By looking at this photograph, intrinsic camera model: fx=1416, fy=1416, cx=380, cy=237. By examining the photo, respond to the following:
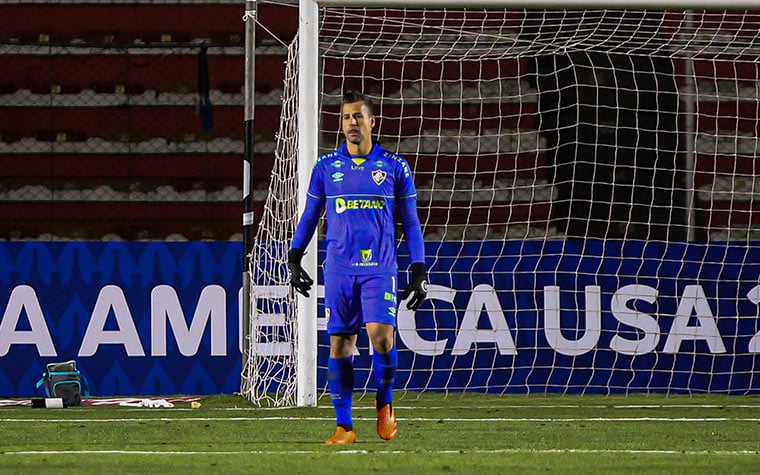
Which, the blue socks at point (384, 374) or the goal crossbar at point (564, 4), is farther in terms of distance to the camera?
the goal crossbar at point (564, 4)

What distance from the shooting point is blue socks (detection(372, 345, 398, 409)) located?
20.9ft

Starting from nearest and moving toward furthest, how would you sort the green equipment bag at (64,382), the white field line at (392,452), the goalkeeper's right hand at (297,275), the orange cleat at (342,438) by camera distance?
the white field line at (392,452), the orange cleat at (342,438), the goalkeeper's right hand at (297,275), the green equipment bag at (64,382)

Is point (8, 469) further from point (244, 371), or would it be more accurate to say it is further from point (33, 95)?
point (33, 95)

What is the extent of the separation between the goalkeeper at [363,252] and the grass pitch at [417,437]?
292mm

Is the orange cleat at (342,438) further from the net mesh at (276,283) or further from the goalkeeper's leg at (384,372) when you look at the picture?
the net mesh at (276,283)

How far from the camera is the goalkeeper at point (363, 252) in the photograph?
6320 mm

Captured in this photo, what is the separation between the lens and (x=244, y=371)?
9.56 meters

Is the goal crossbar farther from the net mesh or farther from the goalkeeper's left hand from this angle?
the goalkeeper's left hand

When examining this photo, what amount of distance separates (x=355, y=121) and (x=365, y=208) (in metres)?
0.40

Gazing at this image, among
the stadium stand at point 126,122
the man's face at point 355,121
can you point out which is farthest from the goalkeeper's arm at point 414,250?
the stadium stand at point 126,122

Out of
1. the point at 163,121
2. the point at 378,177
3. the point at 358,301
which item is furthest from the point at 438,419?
the point at 163,121

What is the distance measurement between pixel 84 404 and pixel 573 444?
3990 millimetres

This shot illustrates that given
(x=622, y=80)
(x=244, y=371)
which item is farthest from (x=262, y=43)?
(x=244, y=371)

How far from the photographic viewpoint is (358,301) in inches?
252
